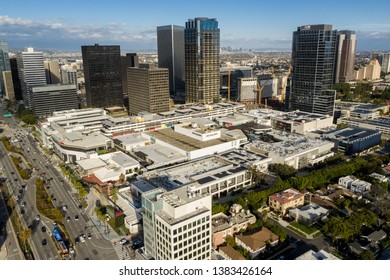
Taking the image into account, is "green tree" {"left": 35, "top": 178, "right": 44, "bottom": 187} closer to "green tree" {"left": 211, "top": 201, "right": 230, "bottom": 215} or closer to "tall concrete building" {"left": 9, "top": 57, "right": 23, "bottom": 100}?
"green tree" {"left": 211, "top": 201, "right": 230, "bottom": 215}

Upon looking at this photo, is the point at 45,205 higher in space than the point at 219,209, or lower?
lower

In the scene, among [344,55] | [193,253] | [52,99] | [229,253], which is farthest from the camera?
[344,55]

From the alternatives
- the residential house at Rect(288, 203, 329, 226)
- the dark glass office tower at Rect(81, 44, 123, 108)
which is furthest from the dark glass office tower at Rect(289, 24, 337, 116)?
the dark glass office tower at Rect(81, 44, 123, 108)

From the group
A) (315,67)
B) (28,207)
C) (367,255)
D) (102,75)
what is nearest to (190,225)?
(367,255)

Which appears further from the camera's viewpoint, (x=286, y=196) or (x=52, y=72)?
(x=52, y=72)

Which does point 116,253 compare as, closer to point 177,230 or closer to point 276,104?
point 177,230

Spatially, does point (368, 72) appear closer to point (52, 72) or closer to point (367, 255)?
point (52, 72)

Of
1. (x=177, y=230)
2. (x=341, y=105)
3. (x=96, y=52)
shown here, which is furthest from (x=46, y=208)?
(x=341, y=105)
